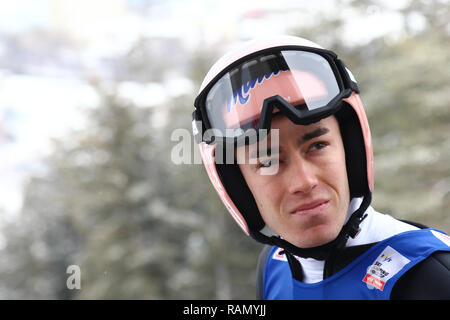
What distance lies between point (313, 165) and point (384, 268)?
306 millimetres

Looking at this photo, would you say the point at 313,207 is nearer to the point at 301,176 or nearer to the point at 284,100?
the point at 301,176

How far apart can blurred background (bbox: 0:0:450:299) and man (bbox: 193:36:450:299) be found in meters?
4.71

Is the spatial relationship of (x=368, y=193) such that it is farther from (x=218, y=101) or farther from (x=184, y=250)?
(x=184, y=250)

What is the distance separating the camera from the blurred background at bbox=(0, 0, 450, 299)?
6.13 m

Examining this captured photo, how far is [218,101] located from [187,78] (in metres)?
7.77

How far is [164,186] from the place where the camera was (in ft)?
29.0

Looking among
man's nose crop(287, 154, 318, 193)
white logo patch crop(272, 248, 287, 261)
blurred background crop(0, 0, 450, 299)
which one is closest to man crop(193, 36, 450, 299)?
man's nose crop(287, 154, 318, 193)

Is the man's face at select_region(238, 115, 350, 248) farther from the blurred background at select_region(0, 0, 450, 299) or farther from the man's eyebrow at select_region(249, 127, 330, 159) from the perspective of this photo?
the blurred background at select_region(0, 0, 450, 299)

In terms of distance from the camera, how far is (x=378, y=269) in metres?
0.98

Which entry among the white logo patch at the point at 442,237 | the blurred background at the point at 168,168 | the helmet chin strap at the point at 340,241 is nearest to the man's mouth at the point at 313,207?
the helmet chin strap at the point at 340,241

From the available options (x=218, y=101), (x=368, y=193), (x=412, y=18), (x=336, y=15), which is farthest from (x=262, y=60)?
→ (x=336, y=15)

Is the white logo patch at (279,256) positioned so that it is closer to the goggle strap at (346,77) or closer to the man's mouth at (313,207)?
the man's mouth at (313,207)

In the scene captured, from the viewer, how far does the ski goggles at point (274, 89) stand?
0.94 metres

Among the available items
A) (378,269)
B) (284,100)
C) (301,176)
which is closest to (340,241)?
(378,269)
